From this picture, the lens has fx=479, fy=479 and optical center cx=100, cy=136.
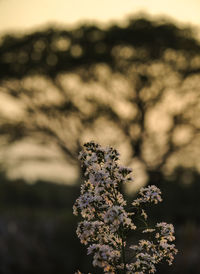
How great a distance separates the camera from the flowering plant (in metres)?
4.40

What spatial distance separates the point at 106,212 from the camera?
4.33 m

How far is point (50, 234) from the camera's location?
2108 cm

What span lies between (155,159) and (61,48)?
26.8 feet

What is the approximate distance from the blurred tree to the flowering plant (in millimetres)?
21586

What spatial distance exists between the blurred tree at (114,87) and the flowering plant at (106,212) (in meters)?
21.6

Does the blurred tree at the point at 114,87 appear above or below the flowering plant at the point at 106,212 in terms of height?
above

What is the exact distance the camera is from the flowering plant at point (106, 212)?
4.40m

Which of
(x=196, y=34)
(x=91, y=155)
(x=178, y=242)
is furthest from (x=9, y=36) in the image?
(x=91, y=155)

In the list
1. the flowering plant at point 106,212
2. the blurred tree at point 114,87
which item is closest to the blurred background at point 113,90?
the blurred tree at point 114,87

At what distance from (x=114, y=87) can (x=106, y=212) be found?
2235 centimetres

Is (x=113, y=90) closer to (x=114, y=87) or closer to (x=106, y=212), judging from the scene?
(x=114, y=87)

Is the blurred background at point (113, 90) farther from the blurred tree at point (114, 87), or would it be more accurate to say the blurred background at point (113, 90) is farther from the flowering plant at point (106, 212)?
the flowering plant at point (106, 212)

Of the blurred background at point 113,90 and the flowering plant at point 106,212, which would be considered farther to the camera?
the blurred background at point 113,90

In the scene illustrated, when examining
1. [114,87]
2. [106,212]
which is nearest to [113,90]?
[114,87]
